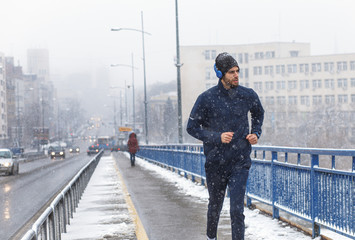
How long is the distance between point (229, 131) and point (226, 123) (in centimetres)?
9

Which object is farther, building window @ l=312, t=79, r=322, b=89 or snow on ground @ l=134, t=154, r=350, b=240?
building window @ l=312, t=79, r=322, b=89

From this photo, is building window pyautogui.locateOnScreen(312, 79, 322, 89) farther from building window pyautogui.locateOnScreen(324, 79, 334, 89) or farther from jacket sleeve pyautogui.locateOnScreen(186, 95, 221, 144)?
jacket sleeve pyautogui.locateOnScreen(186, 95, 221, 144)

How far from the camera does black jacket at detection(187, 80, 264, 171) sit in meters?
5.96

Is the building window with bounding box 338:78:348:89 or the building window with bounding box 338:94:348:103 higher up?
the building window with bounding box 338:78:348:89

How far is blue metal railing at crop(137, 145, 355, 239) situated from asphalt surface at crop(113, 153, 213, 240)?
1211mm

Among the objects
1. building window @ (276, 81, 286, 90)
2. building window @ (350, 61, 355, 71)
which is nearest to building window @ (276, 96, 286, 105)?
building window @ (276, 81, 286, 90)

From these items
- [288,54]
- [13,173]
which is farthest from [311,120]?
[13,173]

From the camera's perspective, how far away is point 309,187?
8.23 meters

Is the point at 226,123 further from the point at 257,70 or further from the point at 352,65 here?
the point at 257,70

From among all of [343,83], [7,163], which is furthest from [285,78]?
[7,163]

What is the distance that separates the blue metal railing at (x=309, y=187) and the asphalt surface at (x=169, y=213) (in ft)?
3.97

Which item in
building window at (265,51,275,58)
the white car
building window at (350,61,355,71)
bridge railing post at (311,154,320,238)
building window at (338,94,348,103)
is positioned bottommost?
the white car

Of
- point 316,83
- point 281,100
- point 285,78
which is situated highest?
point 285,78

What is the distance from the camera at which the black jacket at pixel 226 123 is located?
5.96 meters
